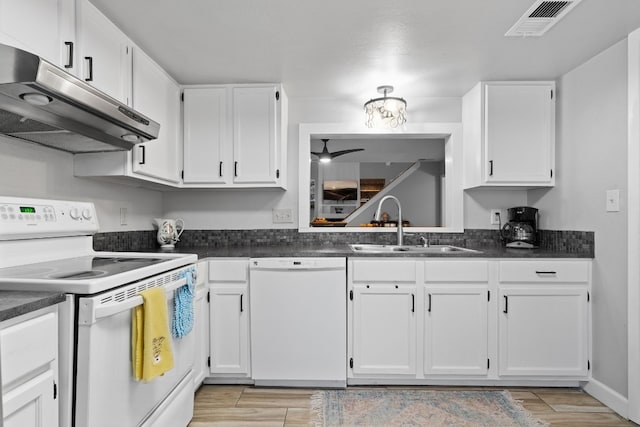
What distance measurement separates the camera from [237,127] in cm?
256

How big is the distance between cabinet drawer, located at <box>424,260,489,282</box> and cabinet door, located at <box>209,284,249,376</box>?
117cm

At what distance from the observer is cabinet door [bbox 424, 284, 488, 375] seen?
7.17 feet

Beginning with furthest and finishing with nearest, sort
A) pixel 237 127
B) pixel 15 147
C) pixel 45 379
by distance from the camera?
1. pixel 237 127
2. pixel 15 147
3. pixel 45 379

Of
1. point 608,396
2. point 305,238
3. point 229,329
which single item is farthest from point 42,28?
point 608,396

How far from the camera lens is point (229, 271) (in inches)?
87.8

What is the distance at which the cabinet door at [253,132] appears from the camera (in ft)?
8.38

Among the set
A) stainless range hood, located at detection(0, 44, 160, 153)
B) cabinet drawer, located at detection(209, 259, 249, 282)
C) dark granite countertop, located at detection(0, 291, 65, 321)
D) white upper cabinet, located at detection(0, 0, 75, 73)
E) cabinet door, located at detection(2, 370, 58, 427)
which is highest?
white upper cabinet, located at detection(0, 0, 75, 73)

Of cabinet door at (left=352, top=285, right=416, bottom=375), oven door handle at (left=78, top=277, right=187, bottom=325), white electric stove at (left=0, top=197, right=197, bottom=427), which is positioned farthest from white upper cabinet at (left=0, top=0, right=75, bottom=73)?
cabinet door at (left=352, top=285, right=416, bottom=375)

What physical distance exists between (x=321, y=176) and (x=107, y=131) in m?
3.10

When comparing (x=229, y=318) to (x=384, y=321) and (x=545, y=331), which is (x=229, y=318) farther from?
(x=545, y=331)

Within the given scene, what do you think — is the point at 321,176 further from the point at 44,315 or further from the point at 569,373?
the point at 44,315

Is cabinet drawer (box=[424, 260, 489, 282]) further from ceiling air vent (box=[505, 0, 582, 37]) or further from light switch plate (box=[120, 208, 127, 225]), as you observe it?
light switch plate (box=[120, 208, 127, 225])

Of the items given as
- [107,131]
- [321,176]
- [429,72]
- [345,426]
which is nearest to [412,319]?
[345,426]

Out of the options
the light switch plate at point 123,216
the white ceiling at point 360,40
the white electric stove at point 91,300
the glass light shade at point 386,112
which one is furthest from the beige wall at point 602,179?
the light switch plate at point 123,216
